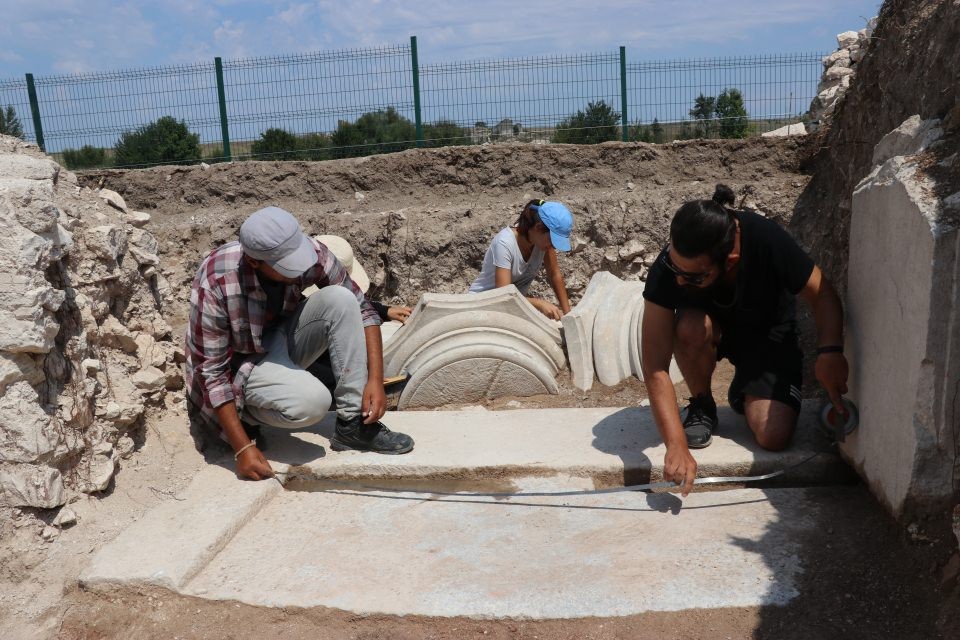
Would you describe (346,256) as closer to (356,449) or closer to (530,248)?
(530,248)

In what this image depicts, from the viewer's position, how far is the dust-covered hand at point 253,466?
3.37 meters

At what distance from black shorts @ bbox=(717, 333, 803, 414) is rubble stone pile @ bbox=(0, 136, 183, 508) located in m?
2.82

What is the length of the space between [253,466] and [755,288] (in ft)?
7.54

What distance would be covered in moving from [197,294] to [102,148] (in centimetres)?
975

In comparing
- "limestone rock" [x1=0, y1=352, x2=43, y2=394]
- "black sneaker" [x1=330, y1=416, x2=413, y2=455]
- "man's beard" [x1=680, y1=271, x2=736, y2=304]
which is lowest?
"black sneaker" [x1=330, y1=416, x2=413, y2=455]

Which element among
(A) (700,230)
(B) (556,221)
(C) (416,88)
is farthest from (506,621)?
(C) (416,88)

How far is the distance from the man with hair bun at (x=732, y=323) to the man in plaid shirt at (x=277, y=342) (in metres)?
1.28

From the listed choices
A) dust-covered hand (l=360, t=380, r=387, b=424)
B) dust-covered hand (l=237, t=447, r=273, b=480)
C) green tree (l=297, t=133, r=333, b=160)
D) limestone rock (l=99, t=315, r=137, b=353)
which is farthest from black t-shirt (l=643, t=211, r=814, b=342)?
green tree (l=297, t=133, r=333, b=160)

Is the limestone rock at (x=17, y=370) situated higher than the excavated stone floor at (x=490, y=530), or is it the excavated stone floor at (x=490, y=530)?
the limestone rock at (x=17, y=370)

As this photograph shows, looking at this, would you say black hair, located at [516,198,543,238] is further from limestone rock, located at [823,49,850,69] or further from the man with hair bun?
limestone rock, located at [823,49,850,69]

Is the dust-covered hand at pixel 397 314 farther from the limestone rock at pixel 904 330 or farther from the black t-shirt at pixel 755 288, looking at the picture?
the limestone rock at pixel 904 330

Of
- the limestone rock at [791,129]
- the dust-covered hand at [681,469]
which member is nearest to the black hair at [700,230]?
the dust-covered hand at [681,469]

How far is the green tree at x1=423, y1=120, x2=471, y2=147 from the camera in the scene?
1074 cm

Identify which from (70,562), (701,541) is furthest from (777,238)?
(70,562)
